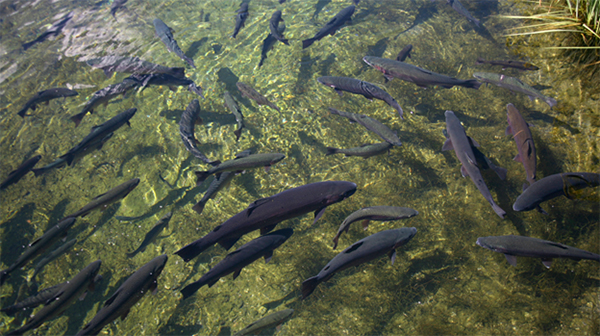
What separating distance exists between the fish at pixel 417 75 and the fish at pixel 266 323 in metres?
4.91

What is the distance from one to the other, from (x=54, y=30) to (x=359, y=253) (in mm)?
13078

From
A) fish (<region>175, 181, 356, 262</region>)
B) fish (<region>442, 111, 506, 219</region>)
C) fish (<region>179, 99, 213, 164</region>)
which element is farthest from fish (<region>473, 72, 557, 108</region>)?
fish (<region>179, 99, 213, 164</region>)

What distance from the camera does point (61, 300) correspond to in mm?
4016

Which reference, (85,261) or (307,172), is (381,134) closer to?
(307,172)

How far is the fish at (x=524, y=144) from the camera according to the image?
13.2 ft

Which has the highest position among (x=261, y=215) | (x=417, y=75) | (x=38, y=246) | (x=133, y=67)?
(x=133, y=67)

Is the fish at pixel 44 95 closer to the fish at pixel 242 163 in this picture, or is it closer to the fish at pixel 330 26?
the fish at pixel 242 163

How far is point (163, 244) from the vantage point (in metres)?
5.48

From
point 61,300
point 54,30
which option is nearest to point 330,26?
point 61,300

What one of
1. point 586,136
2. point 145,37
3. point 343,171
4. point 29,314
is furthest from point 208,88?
point 586,136

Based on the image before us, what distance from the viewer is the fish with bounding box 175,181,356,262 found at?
3590 millimetres

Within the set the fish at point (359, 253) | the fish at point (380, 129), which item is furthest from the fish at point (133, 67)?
the fish at point (359, 253)

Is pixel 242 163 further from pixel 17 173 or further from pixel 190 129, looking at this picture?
pixel 17 173

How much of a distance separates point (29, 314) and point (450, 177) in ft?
27.4
